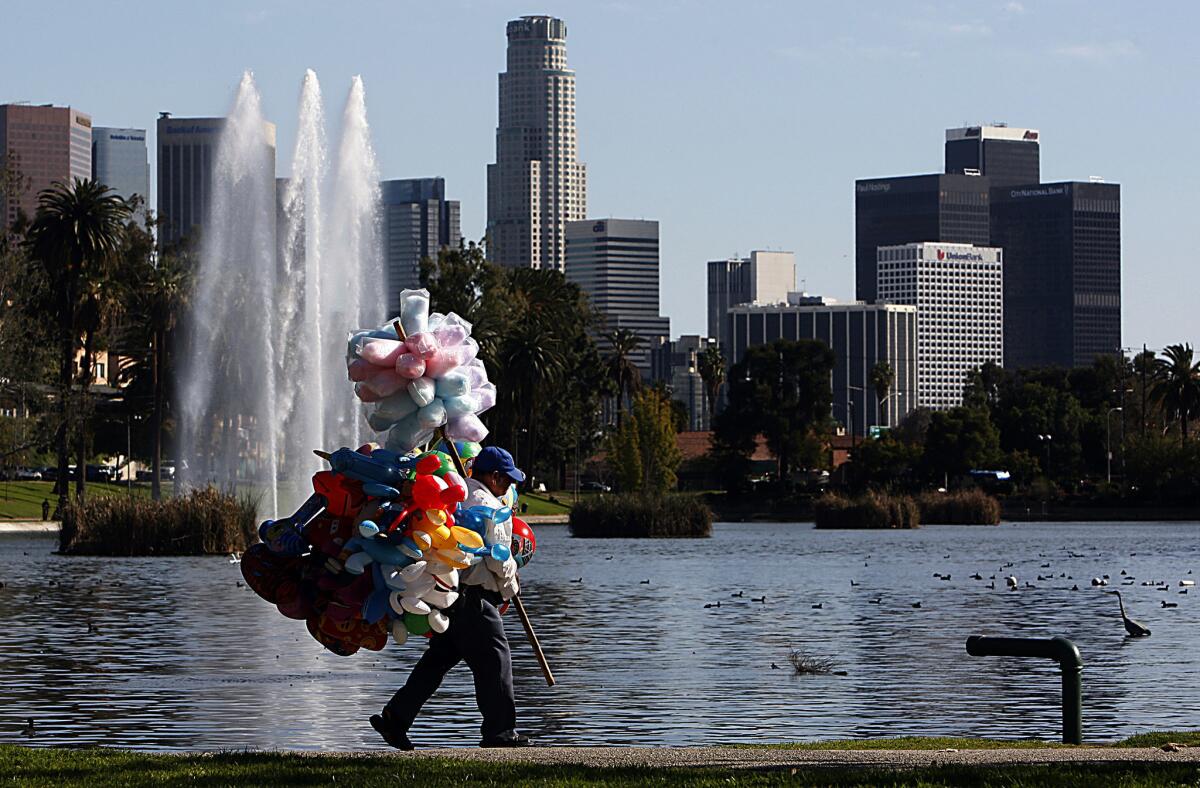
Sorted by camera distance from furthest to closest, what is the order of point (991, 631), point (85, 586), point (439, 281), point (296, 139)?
1. point (439, 281)
2. point (296, 139)
3. point (85, 586)
4. point (991, 631)

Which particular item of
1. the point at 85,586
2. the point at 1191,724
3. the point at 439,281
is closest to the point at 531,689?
the point at 1191,724

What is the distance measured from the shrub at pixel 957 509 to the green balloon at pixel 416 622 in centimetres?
10293

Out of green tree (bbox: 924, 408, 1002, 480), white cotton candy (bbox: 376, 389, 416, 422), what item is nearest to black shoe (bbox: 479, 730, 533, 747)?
white cotton candy (bbox: 376, 389, 416, 422)

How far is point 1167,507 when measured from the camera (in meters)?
134

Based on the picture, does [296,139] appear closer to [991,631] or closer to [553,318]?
[991,631]

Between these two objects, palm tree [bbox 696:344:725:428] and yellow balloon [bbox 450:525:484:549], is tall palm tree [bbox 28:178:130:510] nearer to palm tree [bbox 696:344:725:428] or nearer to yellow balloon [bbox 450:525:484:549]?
yellow balloon [bbox 450:525:484:549]

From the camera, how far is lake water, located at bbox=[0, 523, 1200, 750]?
21.1 metres

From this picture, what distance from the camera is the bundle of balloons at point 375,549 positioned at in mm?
13906

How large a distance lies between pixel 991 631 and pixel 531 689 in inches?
507

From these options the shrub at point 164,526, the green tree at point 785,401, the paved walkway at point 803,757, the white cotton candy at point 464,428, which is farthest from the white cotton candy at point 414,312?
the green tree at point 785,401

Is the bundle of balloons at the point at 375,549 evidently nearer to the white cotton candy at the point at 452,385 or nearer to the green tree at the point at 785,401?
the white cotton candy at the point at 452,385

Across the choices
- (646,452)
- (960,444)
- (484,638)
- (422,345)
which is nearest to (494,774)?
(484,638)

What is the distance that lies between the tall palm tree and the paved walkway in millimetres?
80819

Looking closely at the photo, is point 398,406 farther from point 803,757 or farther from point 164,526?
point 164,526
